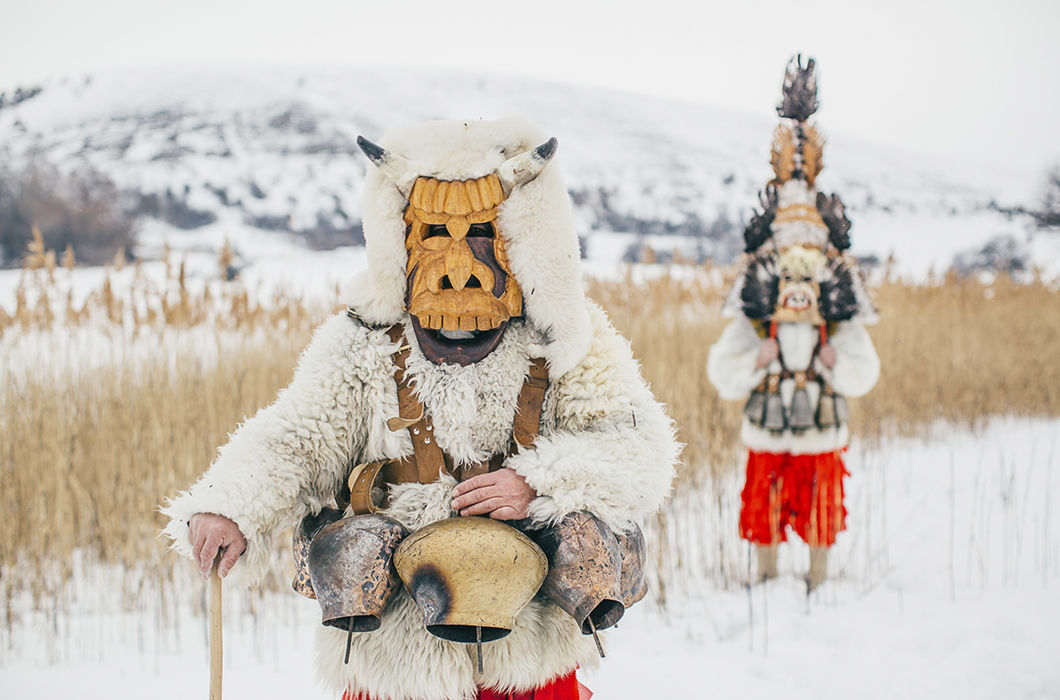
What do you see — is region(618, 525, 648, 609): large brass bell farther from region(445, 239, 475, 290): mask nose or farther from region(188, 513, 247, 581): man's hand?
region(188, 513, 247, 581): man's hand

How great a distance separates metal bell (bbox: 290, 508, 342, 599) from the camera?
1.22 metres

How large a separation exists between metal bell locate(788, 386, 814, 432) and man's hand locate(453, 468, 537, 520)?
1830 mm

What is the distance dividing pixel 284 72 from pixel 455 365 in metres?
42.0

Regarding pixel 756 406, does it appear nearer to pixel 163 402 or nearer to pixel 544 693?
pixel 544 693

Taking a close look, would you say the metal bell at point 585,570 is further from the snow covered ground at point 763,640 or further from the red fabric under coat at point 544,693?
the snow covered ground at point 763,640

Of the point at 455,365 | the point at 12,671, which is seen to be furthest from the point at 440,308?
the point at 12,671

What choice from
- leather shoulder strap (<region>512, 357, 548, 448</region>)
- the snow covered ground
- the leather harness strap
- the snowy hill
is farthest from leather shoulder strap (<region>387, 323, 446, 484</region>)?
the snowy hill

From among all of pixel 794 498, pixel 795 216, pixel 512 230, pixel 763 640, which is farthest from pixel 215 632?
pixel 795 216

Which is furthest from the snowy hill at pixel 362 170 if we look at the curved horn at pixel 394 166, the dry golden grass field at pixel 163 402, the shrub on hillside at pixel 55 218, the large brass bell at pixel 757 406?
the curved horn at pixel 394 166

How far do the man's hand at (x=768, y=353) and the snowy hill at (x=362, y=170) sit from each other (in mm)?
12877

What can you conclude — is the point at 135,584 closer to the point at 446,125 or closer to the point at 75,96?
the point at 446,125

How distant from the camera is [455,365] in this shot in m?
1.30

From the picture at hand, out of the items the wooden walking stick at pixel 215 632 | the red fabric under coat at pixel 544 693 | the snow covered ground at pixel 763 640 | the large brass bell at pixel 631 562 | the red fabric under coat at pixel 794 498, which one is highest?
the large brass bell at pixel 631 562

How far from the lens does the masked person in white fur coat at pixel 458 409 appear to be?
1.17 meters
